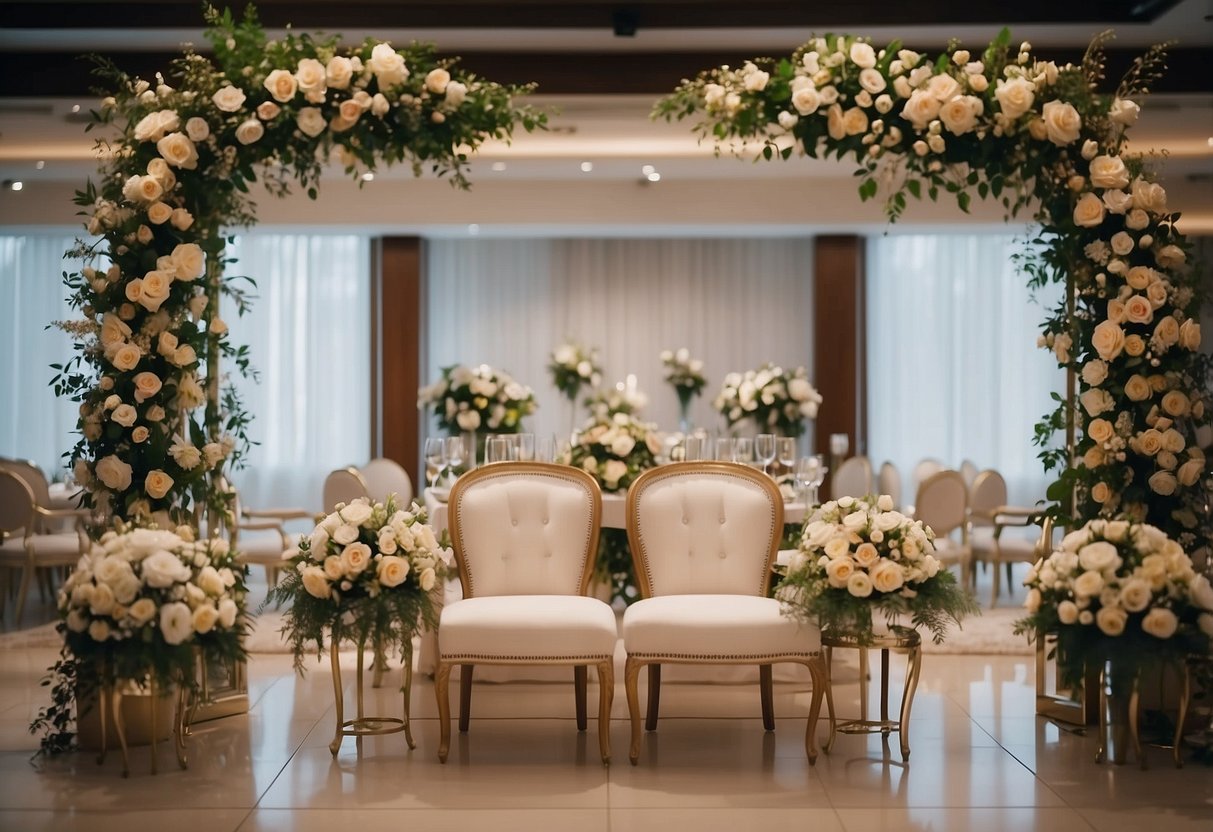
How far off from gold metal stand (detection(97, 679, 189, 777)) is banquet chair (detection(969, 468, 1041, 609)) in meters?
5.67

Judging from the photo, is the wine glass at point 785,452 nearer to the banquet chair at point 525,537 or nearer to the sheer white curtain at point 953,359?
the banquet chair at point 525,537

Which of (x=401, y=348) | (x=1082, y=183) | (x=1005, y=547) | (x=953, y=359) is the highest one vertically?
(x=1082, y=183)

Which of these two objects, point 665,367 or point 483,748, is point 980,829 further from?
point 665,367

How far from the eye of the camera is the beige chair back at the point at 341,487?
830 cm

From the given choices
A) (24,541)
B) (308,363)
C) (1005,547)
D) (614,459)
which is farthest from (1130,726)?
(308,363)

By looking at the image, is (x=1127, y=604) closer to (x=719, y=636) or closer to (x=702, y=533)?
(x=719, y=636)

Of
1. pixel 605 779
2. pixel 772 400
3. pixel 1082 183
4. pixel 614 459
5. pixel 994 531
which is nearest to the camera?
pixel 605 779

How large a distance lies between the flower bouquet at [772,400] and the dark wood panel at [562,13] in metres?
3.06

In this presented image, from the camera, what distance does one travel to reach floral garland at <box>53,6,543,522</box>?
5.21 metres

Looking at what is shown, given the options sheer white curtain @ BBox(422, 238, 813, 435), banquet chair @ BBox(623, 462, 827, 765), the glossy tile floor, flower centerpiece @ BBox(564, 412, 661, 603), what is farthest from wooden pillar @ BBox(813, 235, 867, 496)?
banquet chair @ BBox(623, 462, 827, 765)

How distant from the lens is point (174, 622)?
451 centimetres

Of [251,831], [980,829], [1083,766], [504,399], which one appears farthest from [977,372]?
[251,831]

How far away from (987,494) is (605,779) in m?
5.55

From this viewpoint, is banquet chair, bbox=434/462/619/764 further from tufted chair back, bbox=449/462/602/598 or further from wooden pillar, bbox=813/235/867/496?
wooden pillar, bbox=813/235/867/496
